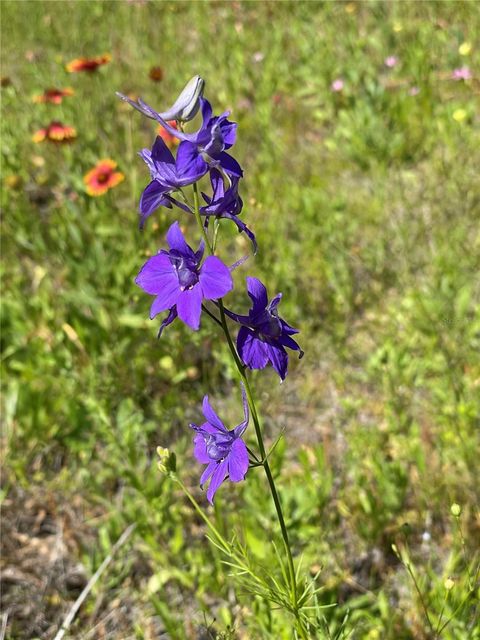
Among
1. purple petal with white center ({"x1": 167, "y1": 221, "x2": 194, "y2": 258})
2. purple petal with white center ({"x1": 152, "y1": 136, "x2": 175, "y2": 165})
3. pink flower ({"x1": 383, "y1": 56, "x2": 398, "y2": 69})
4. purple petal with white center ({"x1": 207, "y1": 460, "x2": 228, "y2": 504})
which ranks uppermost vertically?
pink flower ({"x1": 383, "y1": 56, "x2": 398, "y2": 69})

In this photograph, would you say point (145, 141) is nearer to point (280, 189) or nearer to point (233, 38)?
point (280, 189)

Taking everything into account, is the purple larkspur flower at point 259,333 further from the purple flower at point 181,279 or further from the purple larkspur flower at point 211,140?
the purple larkspur flower at point 211,140

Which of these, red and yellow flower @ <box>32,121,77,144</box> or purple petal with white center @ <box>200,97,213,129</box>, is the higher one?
red and yellow flower @ <box>32,121,77,144</box>

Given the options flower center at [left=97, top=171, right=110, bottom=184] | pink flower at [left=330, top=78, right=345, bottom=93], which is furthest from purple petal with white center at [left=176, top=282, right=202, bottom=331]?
pink flower at [left=330, top=78, right=345, bottom=93]

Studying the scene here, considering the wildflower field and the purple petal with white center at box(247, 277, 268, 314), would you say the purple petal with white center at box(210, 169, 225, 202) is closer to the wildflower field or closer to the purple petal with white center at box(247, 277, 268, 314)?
the wildflower field

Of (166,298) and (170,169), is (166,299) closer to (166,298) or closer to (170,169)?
(166,298)

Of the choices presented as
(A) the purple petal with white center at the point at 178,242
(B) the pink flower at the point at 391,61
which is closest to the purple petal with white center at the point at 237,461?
(A) the purple petal with white center at the point at 178,242

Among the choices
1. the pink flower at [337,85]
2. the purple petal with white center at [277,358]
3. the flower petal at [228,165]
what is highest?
the pink flower at [337,85]
